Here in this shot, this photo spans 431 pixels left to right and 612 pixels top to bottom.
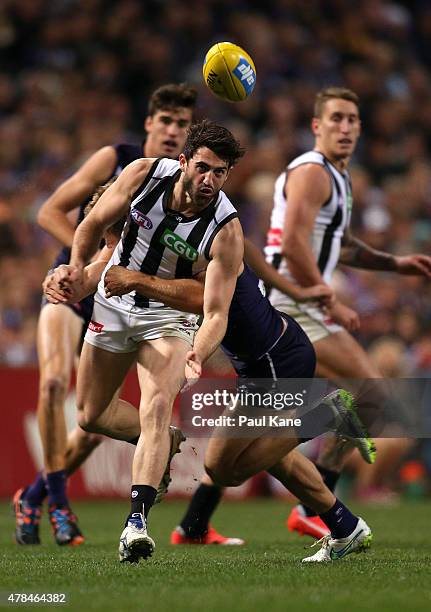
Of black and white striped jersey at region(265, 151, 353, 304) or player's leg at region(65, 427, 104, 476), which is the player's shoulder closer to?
black and white striped jersey at region(265, 151, 353, 304)

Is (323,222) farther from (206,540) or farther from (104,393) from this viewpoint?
(104,393)

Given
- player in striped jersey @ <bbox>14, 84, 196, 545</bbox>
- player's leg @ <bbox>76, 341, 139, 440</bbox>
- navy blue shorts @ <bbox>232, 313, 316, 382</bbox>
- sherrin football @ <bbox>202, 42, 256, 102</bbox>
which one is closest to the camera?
player's leg @ <bbox>76, 341, 139, 440</bbox>

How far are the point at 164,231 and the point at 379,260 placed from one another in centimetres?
260

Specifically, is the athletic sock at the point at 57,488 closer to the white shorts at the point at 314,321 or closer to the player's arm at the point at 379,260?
the white shorts at the point at 314,321

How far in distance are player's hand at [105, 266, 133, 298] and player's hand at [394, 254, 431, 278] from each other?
9.22 ft

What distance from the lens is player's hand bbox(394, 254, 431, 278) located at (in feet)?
26.7

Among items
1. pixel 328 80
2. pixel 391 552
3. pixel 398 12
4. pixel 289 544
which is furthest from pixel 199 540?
pixel 398 12

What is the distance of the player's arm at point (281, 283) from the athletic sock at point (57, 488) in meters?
1.68

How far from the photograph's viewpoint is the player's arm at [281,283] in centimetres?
712

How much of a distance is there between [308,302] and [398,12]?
10.1 meters

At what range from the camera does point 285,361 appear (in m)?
6.33

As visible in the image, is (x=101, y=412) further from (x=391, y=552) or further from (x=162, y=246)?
(x=391, y=552)

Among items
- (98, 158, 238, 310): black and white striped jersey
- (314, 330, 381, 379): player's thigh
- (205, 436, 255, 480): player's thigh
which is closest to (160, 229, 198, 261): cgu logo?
(98, 158, 238, 310): black and white striped jersey

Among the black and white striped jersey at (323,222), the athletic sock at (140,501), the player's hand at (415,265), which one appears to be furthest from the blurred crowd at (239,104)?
the athletic sock at (140,501)
